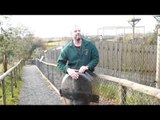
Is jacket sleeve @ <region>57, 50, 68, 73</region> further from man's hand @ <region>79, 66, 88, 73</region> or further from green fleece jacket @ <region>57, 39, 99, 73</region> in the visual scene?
man's hand @ <region>79, 66, 88, 73</region>

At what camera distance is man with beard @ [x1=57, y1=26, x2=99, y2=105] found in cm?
272

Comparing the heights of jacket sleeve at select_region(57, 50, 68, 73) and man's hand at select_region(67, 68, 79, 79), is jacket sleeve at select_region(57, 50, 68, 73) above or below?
above

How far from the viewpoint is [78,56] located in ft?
9.01

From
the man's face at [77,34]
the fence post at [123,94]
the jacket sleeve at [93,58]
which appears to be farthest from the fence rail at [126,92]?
the man's face at [77,34]

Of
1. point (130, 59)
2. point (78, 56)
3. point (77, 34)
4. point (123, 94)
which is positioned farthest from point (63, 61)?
point (130, 59)

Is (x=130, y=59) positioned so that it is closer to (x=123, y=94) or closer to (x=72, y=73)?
(x=123, y=94)

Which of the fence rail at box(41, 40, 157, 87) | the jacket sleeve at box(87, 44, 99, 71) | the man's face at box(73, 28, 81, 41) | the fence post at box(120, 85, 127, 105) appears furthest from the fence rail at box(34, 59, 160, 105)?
the fence rail at box(41, 40, 157, 87)

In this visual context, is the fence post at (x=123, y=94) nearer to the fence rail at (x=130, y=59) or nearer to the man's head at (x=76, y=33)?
the man's head at (x=76, y=33)

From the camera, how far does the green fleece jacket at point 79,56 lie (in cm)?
273

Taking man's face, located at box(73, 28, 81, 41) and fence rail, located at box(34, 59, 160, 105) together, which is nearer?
fence rail, located at box(34, 59, 160, 105)
